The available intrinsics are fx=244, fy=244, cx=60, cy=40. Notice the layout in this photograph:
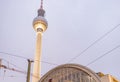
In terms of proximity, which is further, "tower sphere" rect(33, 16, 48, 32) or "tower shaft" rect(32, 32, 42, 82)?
"tower sphere" rect(33, 16, 48, 32)

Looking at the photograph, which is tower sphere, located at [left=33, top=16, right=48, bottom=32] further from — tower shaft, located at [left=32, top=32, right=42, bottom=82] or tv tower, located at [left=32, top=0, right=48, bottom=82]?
tower shaft, located at [left=32, top=32, right=42, bottom=82]

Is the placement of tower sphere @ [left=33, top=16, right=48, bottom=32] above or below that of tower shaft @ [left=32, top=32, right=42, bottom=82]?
above

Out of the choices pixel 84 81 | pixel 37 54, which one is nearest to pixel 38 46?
pixel 37 54

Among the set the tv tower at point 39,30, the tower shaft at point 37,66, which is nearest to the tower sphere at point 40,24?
the tv tower at point 39,30

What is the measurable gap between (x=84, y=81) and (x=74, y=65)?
452 cm

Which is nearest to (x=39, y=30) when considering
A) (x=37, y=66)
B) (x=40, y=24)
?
(x=40, y=24)

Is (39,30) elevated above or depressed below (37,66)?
above

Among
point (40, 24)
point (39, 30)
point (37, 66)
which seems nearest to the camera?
point (37, 66)

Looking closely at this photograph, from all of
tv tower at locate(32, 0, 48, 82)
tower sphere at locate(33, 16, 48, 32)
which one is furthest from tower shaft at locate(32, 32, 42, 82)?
tower sphere at locate(33, 16, 48, 32)

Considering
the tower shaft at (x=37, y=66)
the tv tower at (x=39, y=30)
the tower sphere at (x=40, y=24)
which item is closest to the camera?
the tower shaft at (x=37, y=66)

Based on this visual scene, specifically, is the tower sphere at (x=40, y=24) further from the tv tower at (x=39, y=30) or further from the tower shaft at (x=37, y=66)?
the tower shaft at (x=37, y=66)

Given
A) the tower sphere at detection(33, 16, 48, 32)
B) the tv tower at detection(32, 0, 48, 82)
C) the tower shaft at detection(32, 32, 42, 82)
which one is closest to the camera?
the tower shaft at detection(32, 32, 42, 82)

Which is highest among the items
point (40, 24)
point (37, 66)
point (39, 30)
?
point (40, 24)

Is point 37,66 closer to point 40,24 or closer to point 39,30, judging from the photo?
point 39,30
